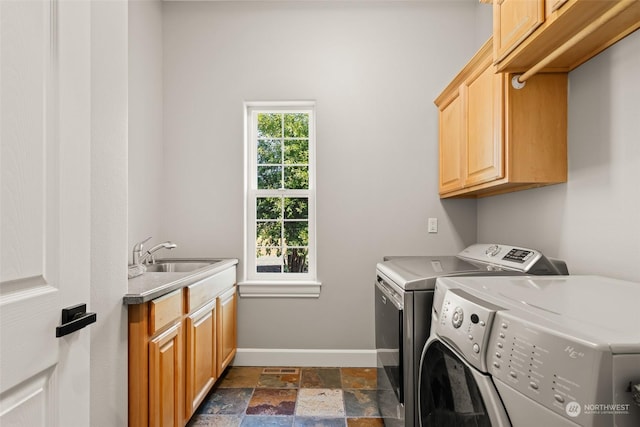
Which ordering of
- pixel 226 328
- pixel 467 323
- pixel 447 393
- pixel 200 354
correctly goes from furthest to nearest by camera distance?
pixel 226 328
pixel 200 354
pixel 447 393
pixel 467 323

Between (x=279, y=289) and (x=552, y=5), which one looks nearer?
(x=552, y=5)

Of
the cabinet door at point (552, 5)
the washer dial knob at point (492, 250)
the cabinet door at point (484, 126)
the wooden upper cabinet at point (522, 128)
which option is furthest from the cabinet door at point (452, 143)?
the cabinet door at point (552, 5)

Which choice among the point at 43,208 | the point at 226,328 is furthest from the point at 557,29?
the point at 226,328

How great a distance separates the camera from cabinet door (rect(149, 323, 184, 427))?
1.46 metres

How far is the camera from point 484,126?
1888 millimetres

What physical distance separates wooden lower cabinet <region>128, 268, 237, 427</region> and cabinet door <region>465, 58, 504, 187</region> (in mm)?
1733

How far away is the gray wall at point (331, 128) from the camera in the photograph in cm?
275

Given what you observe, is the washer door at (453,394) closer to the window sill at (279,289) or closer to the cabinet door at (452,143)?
Answer: the cabinet door at (452,143)

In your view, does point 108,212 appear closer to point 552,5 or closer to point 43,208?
point 43,208

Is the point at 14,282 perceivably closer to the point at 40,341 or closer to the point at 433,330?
the point at 40,341

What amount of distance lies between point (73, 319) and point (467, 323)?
1048 millimetres

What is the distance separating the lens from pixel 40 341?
2.53 feet

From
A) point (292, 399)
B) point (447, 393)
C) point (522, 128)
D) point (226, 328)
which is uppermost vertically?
point (522, 128)

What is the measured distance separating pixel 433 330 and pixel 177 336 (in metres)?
1.24
